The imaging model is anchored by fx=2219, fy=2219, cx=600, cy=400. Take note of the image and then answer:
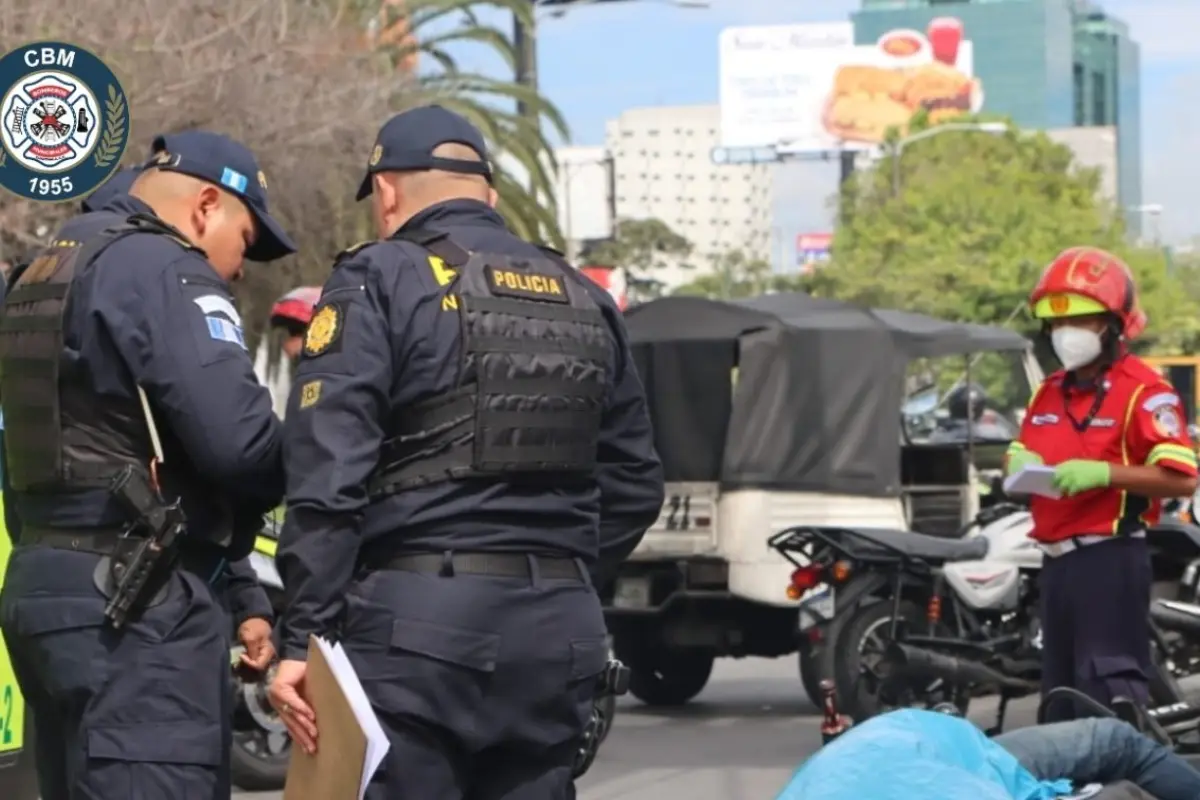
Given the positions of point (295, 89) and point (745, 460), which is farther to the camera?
point (295, 89)

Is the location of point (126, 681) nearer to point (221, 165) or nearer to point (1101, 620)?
point (221, 165)

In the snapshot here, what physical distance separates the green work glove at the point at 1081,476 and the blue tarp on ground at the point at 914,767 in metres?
2.95

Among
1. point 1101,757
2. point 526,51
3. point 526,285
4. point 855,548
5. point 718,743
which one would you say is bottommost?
point 718,743

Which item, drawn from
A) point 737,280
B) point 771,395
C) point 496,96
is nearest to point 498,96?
point 496,96

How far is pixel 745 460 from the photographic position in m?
11.7

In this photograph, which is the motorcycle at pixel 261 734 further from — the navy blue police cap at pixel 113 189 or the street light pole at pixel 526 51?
the street light pole at pixel 526 51

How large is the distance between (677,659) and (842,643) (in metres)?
1.89

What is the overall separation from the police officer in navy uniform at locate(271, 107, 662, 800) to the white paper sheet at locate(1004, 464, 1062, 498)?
2.54 metres

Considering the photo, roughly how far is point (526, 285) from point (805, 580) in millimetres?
6229

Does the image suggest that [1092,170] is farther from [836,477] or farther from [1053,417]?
[1053,417]

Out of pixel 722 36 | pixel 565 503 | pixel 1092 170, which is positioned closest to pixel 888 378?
pixel 565 503

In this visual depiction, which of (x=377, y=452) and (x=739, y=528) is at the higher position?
(x=377, y=452)

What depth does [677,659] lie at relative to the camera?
39.5 ft

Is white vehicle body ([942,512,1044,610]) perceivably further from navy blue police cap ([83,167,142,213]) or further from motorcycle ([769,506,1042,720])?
navy blue police cap ([83,167,142,213])
